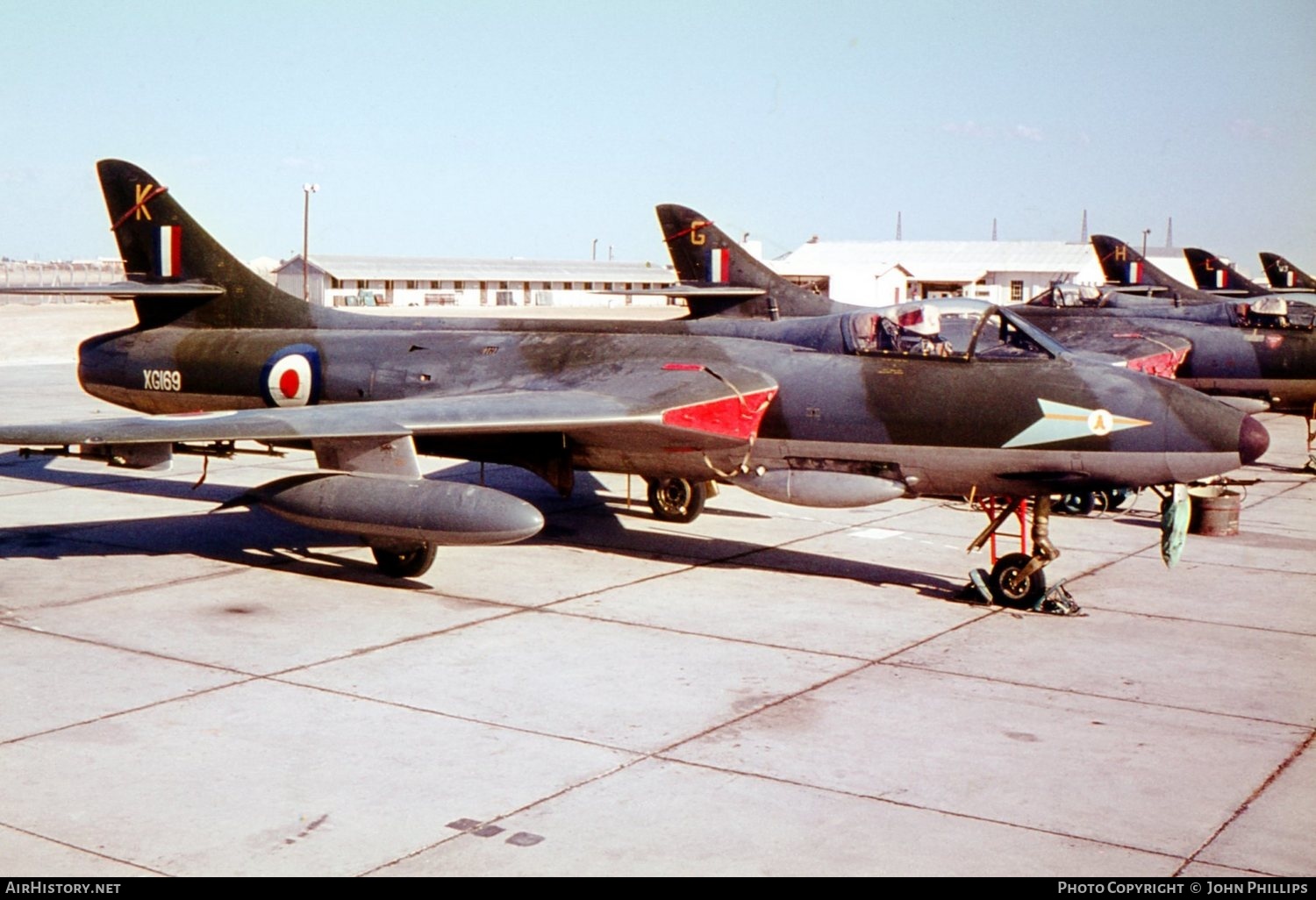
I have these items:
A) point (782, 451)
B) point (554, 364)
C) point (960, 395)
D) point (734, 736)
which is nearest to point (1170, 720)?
point (734, 736)

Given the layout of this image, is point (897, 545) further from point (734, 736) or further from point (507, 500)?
point (734, 736)

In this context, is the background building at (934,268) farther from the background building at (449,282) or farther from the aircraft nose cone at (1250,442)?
the aircraft nose cone at (1250,442)

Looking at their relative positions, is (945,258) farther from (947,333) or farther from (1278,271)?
(947,333)

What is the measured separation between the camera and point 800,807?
652 centimetres

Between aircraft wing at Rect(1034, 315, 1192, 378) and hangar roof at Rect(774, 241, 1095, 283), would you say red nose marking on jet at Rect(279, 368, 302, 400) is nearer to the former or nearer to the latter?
aircraft wing at Rect(1034, 315, 1192, 378)

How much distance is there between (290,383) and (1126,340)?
13806 mm

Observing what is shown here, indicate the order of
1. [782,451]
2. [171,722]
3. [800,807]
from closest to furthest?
[800,807], [171,722], [782,451]

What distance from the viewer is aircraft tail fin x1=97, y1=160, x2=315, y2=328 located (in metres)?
15.6

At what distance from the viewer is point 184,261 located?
15.7m

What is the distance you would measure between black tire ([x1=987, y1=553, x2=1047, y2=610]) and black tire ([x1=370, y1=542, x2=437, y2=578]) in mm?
4780

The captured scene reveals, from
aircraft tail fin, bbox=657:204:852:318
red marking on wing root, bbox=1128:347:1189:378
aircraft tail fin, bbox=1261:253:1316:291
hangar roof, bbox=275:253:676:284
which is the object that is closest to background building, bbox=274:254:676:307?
hangar roof, bbox=275:253:676:284

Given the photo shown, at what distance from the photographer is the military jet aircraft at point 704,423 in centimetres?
1052

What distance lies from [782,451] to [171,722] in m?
6.04

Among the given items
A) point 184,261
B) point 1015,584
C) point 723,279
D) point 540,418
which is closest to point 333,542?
point 540,418
